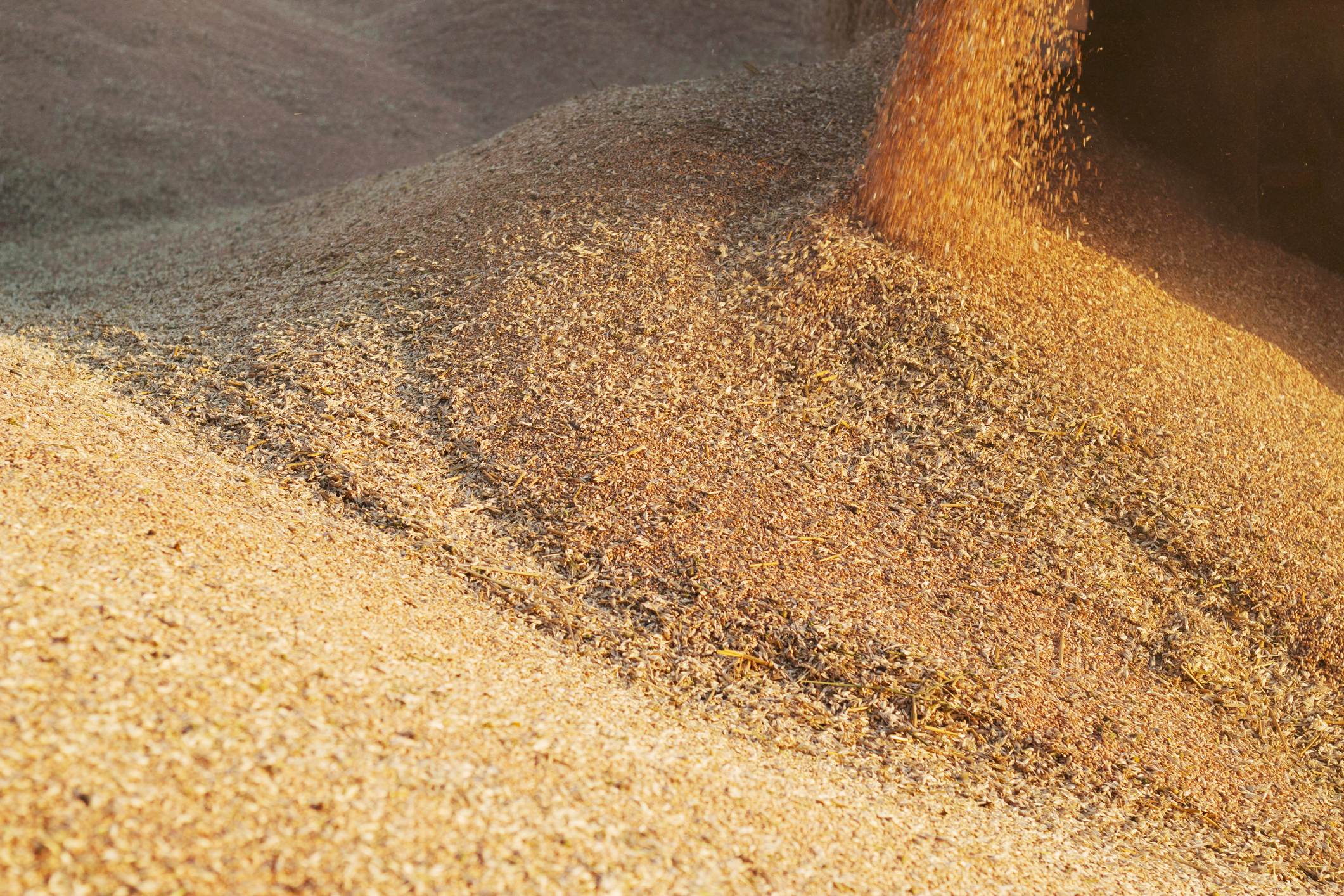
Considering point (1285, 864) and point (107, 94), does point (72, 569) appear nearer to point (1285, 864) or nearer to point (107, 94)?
point (1285, 864)

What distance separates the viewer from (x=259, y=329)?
3.70 meters

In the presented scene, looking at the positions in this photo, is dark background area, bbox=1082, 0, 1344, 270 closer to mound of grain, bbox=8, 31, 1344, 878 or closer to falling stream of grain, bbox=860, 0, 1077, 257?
mound of grain, bbox=8, 31, 1344, 878

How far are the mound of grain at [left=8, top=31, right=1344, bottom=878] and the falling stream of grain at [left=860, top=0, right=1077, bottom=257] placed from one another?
218mm

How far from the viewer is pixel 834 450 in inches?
124

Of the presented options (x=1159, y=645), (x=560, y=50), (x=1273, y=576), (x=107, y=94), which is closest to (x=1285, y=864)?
(x=1159, y=645)

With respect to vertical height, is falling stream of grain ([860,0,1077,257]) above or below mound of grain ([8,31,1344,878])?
above

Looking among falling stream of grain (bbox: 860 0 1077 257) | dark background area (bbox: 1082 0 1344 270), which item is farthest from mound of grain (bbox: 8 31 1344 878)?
dark background area (bbox: 1082 0 1344 270)

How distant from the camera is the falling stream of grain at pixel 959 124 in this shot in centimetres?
358

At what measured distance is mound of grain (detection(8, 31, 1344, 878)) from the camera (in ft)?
8.27

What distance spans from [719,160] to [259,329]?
2.18 meters

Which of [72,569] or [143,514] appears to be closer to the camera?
[72,569]

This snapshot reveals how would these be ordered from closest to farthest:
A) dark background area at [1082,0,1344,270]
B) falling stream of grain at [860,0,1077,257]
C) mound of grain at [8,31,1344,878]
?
mound of grain at [8,31,1344,878], falling stream of grain at [860,0,1077,257], dark background area at [1082,0,1344,270]

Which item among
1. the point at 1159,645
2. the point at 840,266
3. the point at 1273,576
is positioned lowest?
the point at 1159,645

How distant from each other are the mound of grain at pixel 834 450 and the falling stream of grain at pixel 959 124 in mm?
218
